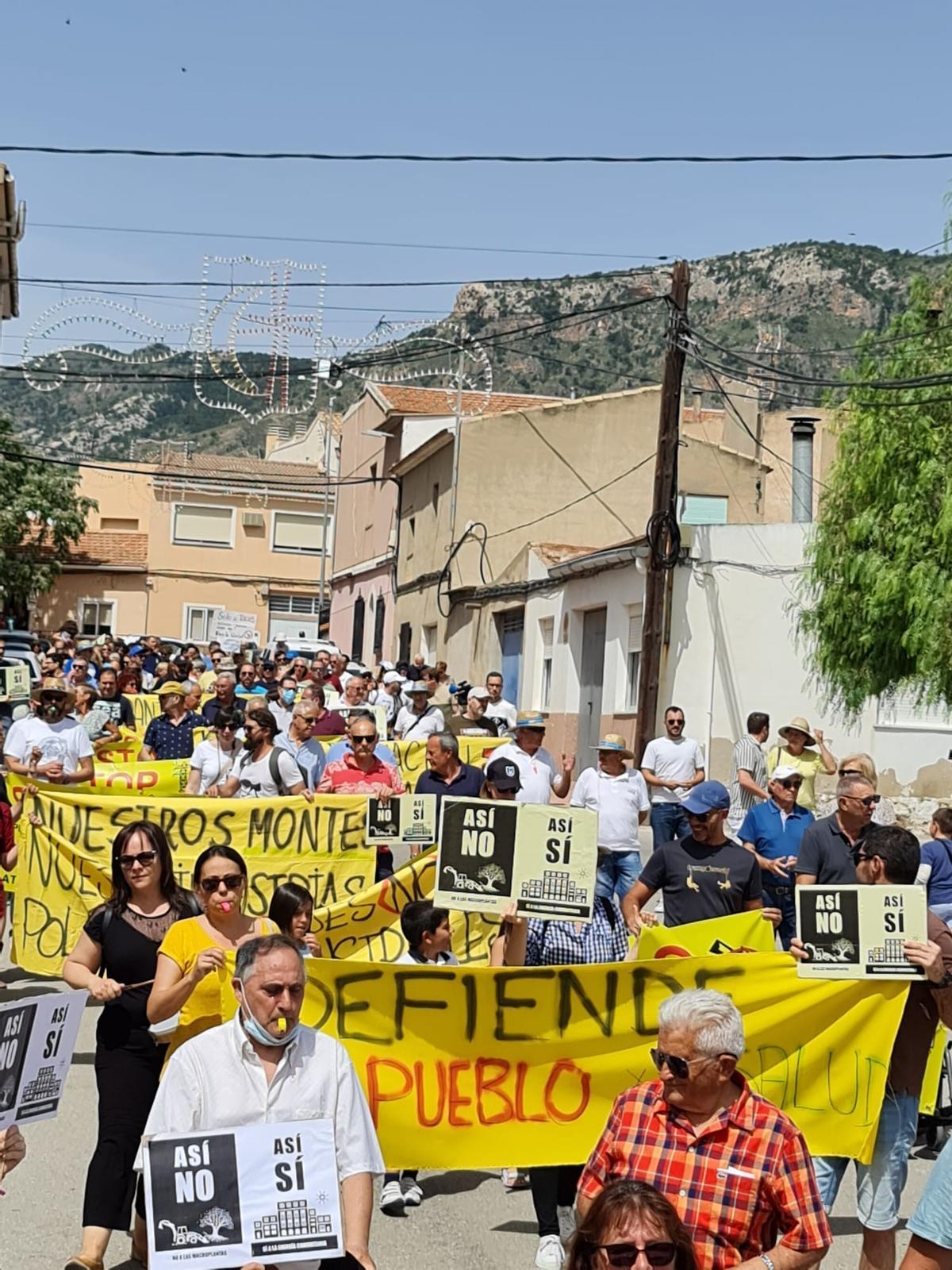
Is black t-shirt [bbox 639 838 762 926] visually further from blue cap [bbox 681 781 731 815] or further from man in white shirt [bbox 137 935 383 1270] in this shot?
man in white shirt [bbox 137 935 383 1270]

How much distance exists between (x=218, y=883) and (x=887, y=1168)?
2.65 m

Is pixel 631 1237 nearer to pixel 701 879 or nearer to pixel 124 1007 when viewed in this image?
pixel 124 1007

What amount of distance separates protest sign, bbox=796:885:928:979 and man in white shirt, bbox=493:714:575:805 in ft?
18.5

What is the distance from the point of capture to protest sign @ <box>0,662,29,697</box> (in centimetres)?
1881

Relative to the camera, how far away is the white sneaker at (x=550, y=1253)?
711cm

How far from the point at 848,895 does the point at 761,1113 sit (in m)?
2.17

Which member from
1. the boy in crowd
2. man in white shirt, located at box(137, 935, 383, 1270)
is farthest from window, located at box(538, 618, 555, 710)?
man in white shirt, located at box(137, 935, 383, 1270)

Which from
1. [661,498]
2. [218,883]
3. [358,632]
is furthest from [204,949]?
[358,632]

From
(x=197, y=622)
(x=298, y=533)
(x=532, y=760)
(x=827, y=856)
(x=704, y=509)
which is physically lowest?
(x=827, y=856)

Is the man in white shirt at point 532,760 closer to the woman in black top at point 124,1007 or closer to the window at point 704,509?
the woman in black top at point 124,1007

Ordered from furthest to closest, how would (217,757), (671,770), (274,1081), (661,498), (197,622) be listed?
(197,622)
(661,498)
(671,770)
(217,757)
(274,1081)

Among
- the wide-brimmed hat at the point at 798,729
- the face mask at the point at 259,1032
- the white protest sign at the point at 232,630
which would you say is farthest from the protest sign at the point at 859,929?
the white protest sign at the point at 232,630

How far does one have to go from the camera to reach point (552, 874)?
805cm

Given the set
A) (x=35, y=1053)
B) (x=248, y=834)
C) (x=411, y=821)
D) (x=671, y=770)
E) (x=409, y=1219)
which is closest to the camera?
(x=35, y=1053)
